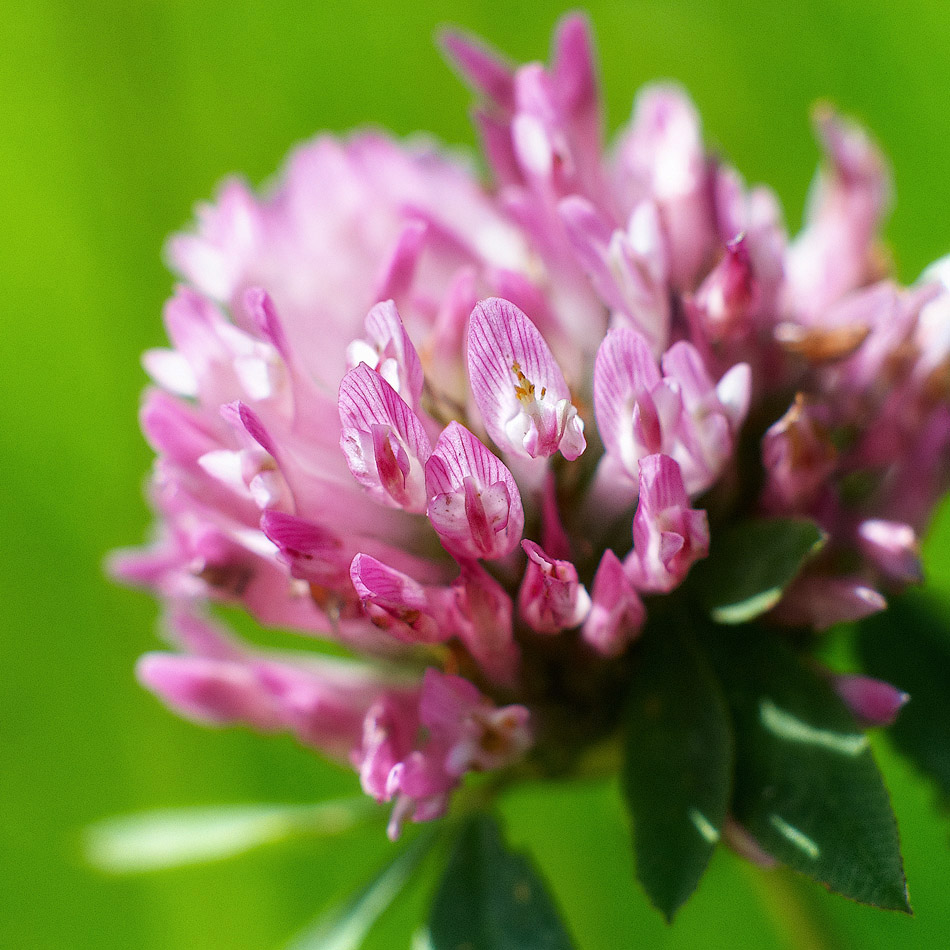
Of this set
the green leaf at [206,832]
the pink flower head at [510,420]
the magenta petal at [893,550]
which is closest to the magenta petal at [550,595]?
the pink flower head at [510,420]

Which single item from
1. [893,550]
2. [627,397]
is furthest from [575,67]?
[893,550]

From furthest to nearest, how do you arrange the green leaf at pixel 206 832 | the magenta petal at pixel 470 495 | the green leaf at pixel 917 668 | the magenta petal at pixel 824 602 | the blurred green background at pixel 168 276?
the blurred green background at pixel 168 276
the green leaf at pixel 206 832
the green leaf at pixel 917 668
the magenta petal at pixel 824 602
the magenta petal at pixel 470 495

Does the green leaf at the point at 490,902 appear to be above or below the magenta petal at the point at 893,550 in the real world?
below

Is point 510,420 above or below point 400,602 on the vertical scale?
above

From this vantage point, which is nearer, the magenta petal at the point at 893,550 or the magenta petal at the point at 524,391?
the magenta petal at the point at 524,391

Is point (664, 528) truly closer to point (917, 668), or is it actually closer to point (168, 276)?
point (917, 668)

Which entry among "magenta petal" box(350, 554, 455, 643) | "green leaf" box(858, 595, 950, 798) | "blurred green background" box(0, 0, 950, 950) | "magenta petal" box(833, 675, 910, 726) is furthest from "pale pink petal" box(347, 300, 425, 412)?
"blurred green background" box(0, 0, 950, 950)

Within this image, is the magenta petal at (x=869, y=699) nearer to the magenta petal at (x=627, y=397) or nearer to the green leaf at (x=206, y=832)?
the magenta petal at (x=627, y=397)

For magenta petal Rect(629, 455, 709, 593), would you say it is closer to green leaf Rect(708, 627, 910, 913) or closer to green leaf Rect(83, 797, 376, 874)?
green leaf Rect(708, 627, 910, 913)
